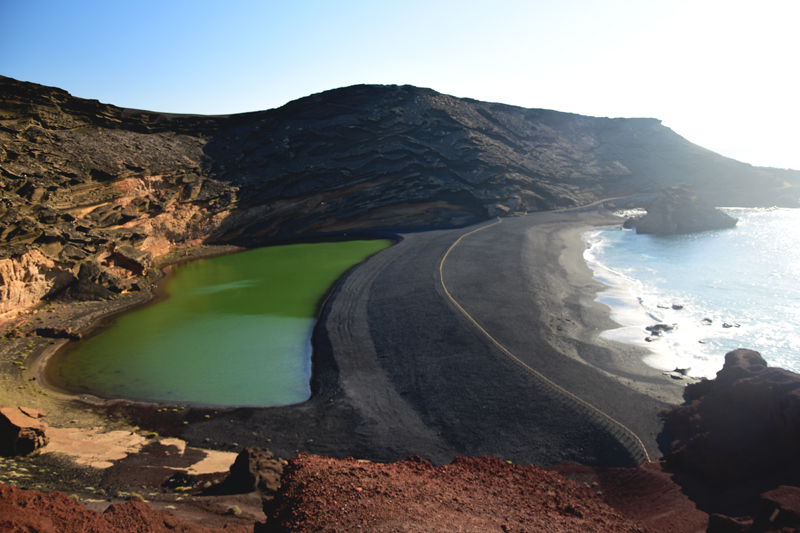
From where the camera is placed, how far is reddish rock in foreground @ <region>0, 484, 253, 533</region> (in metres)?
5.16

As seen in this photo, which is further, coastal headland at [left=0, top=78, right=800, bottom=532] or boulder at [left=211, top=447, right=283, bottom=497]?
coastal headland at [left=0, top=78, right=800, bottom=532]

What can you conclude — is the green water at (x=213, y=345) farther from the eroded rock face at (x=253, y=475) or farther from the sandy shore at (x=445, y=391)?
the eroded rock face at (x=253, y=475)

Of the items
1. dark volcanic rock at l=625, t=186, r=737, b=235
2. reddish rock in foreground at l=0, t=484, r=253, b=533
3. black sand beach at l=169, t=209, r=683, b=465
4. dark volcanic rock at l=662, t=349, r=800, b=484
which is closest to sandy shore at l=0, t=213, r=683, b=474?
black sand beach at l=169, t=209, r=683, b=465

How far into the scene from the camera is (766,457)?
8.23m

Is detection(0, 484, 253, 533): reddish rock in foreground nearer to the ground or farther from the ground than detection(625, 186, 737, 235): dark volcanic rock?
nearer to the ground

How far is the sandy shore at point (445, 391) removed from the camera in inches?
410

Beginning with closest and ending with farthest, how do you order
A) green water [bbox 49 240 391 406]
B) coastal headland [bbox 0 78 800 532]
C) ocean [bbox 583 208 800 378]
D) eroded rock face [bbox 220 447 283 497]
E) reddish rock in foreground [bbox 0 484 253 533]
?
1. reddish rock in foreground [bbox 0 484 253 533]
2. eroded rock face [bbox 220 447 283 497]
3. coastal headland [bbox 0 78 800 532]
4. green water [bbox 49 240 391 406]
5. ocean [bbox 583 208 800 378]

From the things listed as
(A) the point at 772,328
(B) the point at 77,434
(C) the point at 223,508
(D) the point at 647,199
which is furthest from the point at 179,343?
(D) the point at 647,199

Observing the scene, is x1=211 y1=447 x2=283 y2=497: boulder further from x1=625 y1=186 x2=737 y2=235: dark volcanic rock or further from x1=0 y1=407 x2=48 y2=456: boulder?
x1=625 y1=186 x2=737 y2=235: dark volcanic rock

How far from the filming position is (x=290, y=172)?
39.1 meters

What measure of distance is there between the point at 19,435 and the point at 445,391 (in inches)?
396

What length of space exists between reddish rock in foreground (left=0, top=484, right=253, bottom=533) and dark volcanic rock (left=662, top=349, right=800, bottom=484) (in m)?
9.06

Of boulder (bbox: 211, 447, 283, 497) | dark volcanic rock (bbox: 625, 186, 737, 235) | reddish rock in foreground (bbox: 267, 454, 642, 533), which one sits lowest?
boulder (bbox: 211, 447, 283, 497)

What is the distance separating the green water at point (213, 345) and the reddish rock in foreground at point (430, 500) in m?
6.36
